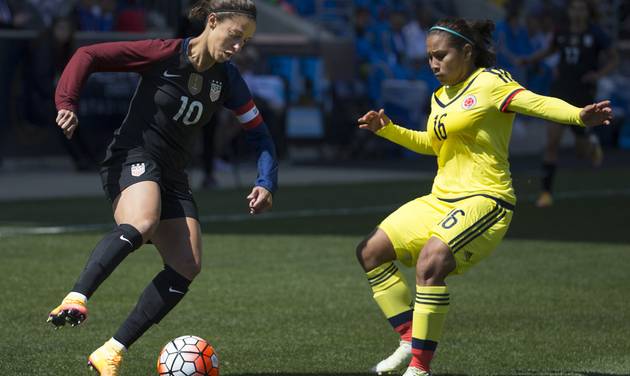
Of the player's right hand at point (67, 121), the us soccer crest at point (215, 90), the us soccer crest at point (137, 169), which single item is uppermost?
the us soccer crest at point (215, 90)

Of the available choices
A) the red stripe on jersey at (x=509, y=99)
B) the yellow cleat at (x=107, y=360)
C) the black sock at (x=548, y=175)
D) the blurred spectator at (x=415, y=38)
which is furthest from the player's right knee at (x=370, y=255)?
the blurred spectator at (x=415, y=38)

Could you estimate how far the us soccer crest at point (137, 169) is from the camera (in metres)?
6.79

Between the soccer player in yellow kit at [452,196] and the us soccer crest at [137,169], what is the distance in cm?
126

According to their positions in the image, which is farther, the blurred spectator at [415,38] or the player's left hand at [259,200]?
the blurred spectator at [415,38]

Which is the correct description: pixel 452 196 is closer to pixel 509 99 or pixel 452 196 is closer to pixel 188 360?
pixel 509 99

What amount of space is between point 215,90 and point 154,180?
59 centimetres

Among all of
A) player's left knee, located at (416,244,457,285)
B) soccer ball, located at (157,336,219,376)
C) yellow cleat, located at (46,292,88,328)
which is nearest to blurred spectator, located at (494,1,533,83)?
player's left knee, located at (416,244,457,285)

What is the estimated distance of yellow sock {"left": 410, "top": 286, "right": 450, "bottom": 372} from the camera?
6723 mm

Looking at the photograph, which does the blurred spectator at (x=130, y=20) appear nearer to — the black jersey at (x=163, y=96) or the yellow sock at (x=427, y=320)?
the black jersey at (x=163, y=96)

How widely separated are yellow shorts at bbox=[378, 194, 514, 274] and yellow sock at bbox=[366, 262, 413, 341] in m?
0.11

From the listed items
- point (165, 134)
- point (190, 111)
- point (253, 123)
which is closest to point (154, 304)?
point (165, 134)

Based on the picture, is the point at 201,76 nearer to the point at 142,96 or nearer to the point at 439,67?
the point at 142,96

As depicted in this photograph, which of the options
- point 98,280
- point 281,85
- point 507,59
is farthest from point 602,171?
point 98,280

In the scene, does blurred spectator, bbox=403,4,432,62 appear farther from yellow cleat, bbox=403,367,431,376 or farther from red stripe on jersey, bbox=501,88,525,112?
yellow cleat, bbox=403,367,431,376
